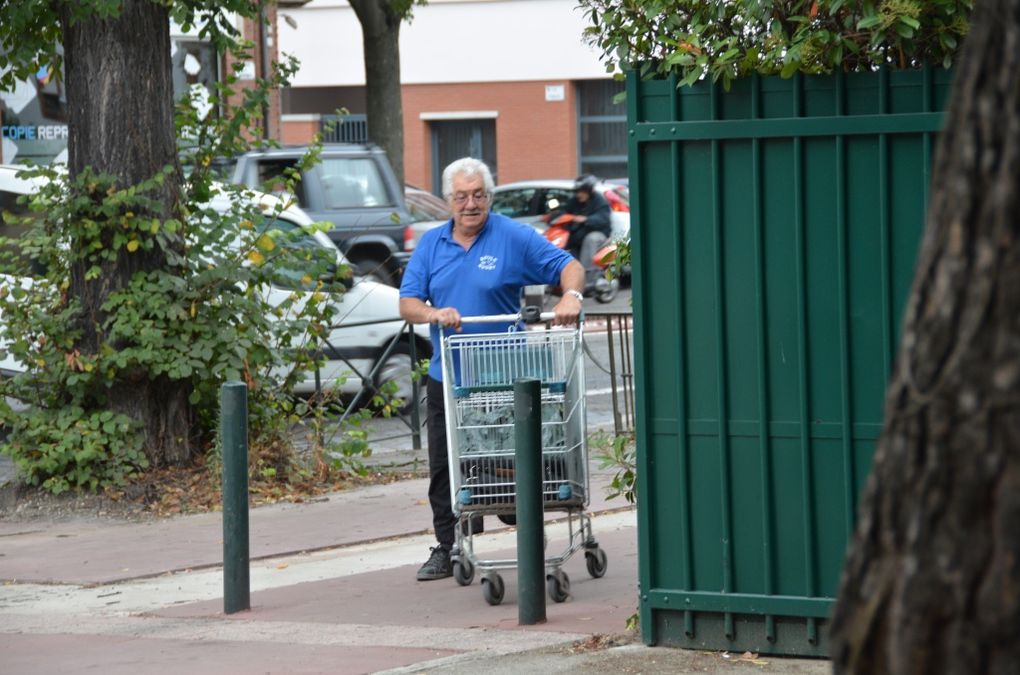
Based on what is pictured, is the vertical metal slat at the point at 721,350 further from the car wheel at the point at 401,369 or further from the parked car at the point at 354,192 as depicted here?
the parked car at the point at 354,192

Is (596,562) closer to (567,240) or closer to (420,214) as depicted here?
(420,214)

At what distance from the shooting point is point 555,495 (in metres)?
6.79

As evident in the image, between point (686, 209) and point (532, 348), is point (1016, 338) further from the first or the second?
point (532, 348)

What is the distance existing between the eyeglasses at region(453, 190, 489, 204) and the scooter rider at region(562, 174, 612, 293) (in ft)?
54.5

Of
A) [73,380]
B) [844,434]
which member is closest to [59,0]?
[73,380]

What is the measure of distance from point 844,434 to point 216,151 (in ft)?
20.6

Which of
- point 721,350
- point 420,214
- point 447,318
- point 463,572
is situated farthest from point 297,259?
point 420,214

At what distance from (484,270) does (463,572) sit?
1.35 metres

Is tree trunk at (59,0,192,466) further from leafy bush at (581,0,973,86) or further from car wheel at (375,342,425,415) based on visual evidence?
leafy bush at (581,0,973,86)

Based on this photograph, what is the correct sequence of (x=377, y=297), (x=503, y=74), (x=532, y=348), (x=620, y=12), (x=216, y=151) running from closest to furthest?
(x=620, y=12) → (x=532, y=348) → (x=216, y=151) → (x=377, y=297) → (x=503, y=74)

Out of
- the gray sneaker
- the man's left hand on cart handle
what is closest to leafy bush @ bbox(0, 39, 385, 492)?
the gray sneaker

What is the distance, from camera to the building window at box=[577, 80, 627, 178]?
42562mm

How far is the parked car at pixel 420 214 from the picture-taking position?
20.1 meters

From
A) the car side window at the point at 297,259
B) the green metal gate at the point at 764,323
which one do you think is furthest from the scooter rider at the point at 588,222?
the green metal gate at the point at 764,323
